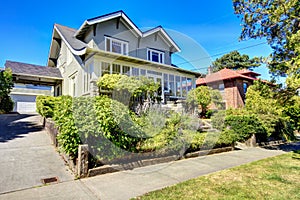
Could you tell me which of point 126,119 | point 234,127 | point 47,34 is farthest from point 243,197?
point 47,34

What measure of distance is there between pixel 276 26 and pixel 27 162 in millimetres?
10412

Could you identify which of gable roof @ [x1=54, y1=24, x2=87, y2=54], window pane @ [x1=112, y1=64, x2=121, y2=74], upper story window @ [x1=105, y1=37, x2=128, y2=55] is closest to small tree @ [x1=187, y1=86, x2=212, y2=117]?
window pane @ [x1=112, y1=64, x2=121, y2=74]

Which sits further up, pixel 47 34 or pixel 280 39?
pixel 47 34

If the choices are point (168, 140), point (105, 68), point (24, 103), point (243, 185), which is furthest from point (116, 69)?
point (24, 103)

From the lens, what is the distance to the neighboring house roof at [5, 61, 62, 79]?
13644mm

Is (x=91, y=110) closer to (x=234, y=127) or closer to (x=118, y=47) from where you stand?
(x=234, y=127)

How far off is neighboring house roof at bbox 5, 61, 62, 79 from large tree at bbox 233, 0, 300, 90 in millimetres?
13902

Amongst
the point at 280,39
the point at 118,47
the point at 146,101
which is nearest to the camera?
the point at 280,39

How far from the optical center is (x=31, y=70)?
47.0 ft

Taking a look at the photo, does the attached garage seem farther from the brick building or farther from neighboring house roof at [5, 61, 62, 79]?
the brick building

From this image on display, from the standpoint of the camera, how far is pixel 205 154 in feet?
23.2

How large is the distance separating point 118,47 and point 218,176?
460 inches

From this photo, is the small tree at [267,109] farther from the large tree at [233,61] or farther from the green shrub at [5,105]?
the large tree at [233,61]

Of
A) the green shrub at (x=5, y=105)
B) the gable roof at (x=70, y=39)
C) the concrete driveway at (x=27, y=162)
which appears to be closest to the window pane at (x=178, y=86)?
the gable roof at (x=70, y=39)
